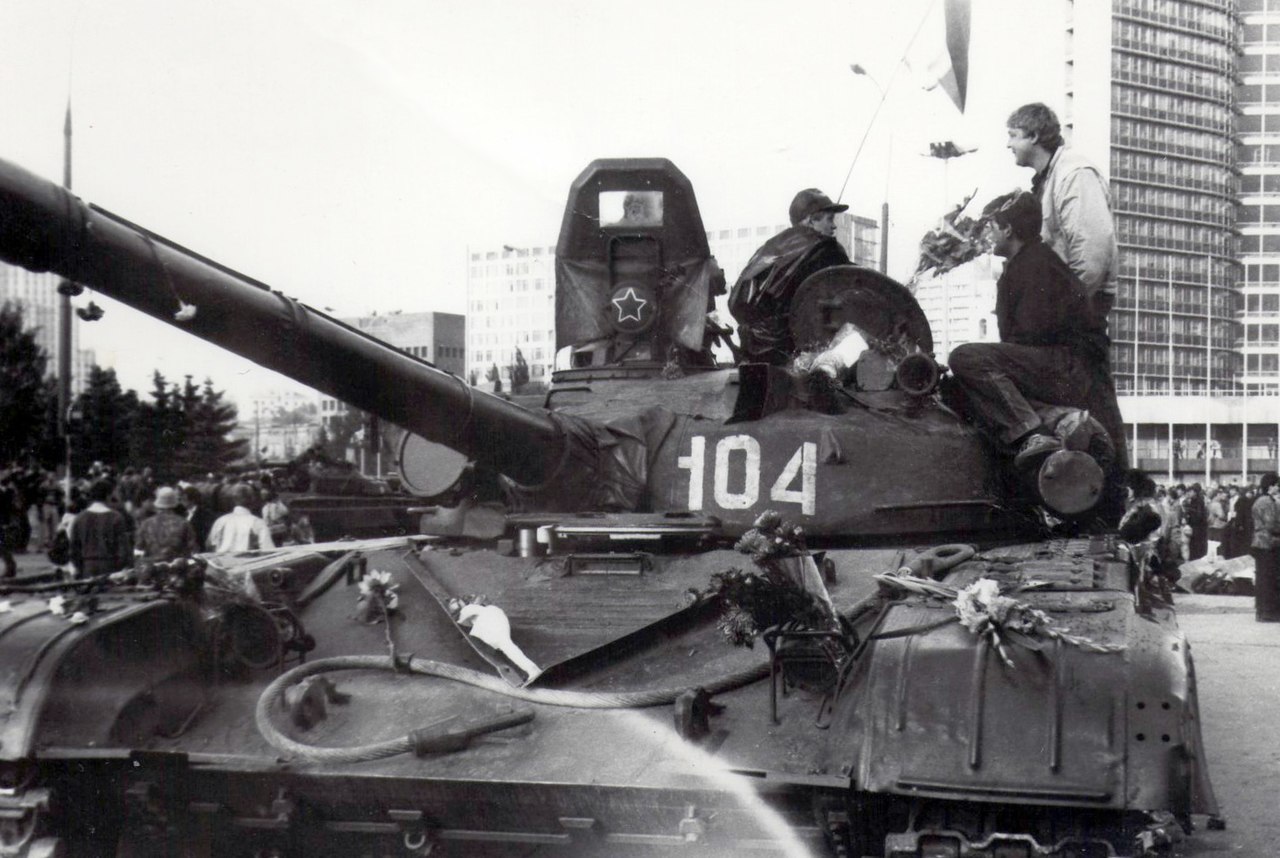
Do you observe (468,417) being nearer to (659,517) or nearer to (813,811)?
(659,517)

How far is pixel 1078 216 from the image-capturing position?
25.5ft

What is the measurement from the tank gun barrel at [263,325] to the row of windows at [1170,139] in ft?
246

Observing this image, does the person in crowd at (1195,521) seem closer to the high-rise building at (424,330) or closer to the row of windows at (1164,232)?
the high-rise building at (424,330)

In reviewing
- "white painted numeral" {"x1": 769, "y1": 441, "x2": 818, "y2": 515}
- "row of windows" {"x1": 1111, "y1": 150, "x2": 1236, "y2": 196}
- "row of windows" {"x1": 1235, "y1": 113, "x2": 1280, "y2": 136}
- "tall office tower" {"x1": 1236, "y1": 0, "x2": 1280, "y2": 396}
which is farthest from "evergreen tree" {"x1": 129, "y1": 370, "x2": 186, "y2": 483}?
"row of windows" {"x1": 1111, "y1": 150, "x2": 1236, "y2": 196}

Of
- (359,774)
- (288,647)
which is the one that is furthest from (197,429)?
(359,774)

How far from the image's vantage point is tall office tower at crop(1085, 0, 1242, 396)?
69.9 m

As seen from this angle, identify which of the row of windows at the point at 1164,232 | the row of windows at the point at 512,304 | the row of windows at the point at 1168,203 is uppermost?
the row of windows at the point at 1168,203

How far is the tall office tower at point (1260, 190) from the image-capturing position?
233ft

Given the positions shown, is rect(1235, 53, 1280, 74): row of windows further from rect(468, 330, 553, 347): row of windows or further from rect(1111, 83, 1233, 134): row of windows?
rect(468, 330, 553, 347): row of windows

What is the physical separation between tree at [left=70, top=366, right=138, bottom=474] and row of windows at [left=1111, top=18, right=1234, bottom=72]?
193 feet

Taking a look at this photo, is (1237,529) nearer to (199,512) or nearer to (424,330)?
(199,512)

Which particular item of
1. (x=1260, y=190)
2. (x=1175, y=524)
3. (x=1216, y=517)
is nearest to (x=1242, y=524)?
(x=1175, y=524)

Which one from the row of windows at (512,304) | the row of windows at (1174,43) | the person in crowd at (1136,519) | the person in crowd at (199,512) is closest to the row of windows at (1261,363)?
the row of windows at (1174,43)

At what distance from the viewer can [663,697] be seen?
5938 millimetres
